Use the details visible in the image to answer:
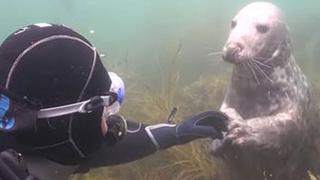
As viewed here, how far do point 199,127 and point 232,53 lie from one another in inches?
26.6

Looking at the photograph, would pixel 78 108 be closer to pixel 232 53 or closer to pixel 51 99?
pixel 51 99

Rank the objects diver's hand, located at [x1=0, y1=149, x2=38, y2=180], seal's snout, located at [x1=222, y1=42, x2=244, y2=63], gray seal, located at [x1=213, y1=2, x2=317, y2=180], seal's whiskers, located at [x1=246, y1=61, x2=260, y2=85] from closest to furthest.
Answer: diver's hand, located at [x1=0, y1=149, x2=38, y2=180] < seal's snout, located at [x1=222, y1=42, x2=244, y2=63] < gray seal, located at [x1=213, y1=2, x2=317, y2=180] < seal's whiskers, located at [x1=246, y1=61, x2=260, y2=85]

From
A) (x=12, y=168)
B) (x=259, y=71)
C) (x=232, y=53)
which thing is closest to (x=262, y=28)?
(x=259, y=71)

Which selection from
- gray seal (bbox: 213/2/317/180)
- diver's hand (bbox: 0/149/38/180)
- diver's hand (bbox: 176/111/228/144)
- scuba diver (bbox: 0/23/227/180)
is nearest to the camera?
diver's hand (bbox: 0/149/38/180)

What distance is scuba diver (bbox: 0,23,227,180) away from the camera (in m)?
2.71

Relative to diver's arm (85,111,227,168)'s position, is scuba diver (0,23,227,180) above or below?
above

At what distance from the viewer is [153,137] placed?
4.35 meters

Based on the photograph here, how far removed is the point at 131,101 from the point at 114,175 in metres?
2.66

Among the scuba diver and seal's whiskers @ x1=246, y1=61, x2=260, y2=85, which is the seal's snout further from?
the scuba diver

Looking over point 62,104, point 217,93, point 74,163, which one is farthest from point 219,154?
point 217,93

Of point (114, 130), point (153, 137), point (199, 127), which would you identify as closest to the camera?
point (114, 130)

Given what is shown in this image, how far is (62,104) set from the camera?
278 cm

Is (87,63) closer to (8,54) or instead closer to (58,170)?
(8,54)

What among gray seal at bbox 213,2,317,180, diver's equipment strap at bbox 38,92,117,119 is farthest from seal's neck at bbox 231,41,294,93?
diver's equipment strap at bbox 38,92,117,119
